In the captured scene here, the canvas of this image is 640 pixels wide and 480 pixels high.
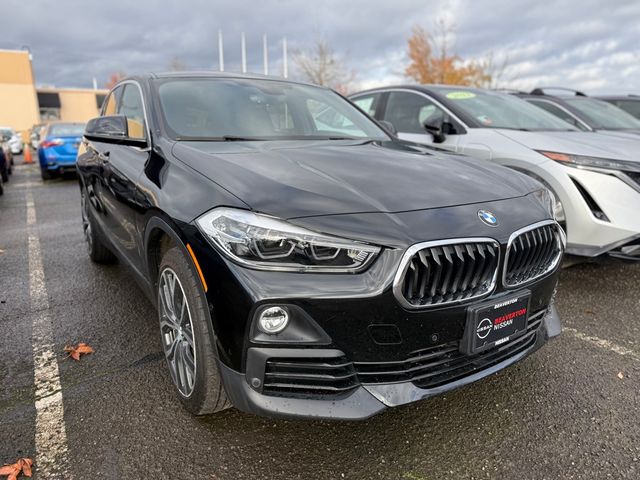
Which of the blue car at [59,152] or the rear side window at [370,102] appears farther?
the blue car at [59,152]

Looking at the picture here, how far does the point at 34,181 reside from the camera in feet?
40.7

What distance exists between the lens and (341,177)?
2.13 m

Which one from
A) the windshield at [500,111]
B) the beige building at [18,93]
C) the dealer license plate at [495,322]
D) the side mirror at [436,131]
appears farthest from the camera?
the beige building at [18,93]

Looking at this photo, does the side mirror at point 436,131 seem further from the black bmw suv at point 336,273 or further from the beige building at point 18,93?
the beige building at point 18,93

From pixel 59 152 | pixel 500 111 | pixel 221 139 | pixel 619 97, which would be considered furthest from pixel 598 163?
pixel 59 152

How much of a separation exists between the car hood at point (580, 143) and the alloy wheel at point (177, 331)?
3.28 m

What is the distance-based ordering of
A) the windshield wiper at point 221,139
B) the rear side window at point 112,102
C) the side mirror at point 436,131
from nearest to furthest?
the windshield wiper at point 221,139, the rear side window at point 112,102, the side mirror at point 436,131

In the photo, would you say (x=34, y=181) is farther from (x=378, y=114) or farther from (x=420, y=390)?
(x=420, y=390)

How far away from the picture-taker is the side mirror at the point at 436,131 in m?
4.66

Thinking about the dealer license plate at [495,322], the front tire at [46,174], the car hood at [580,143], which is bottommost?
the front tire at [46,174]

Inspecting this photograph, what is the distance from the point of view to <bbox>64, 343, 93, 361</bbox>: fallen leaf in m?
2.82

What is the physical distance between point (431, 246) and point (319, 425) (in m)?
1.05

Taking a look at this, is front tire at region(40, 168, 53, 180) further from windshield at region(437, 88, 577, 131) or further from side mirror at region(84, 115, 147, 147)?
windshield at region(437, 88, 577, 131)

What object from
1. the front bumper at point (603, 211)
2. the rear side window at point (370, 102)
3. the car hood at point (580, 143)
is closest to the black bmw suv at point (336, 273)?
the front bumper at point (603, 211)
